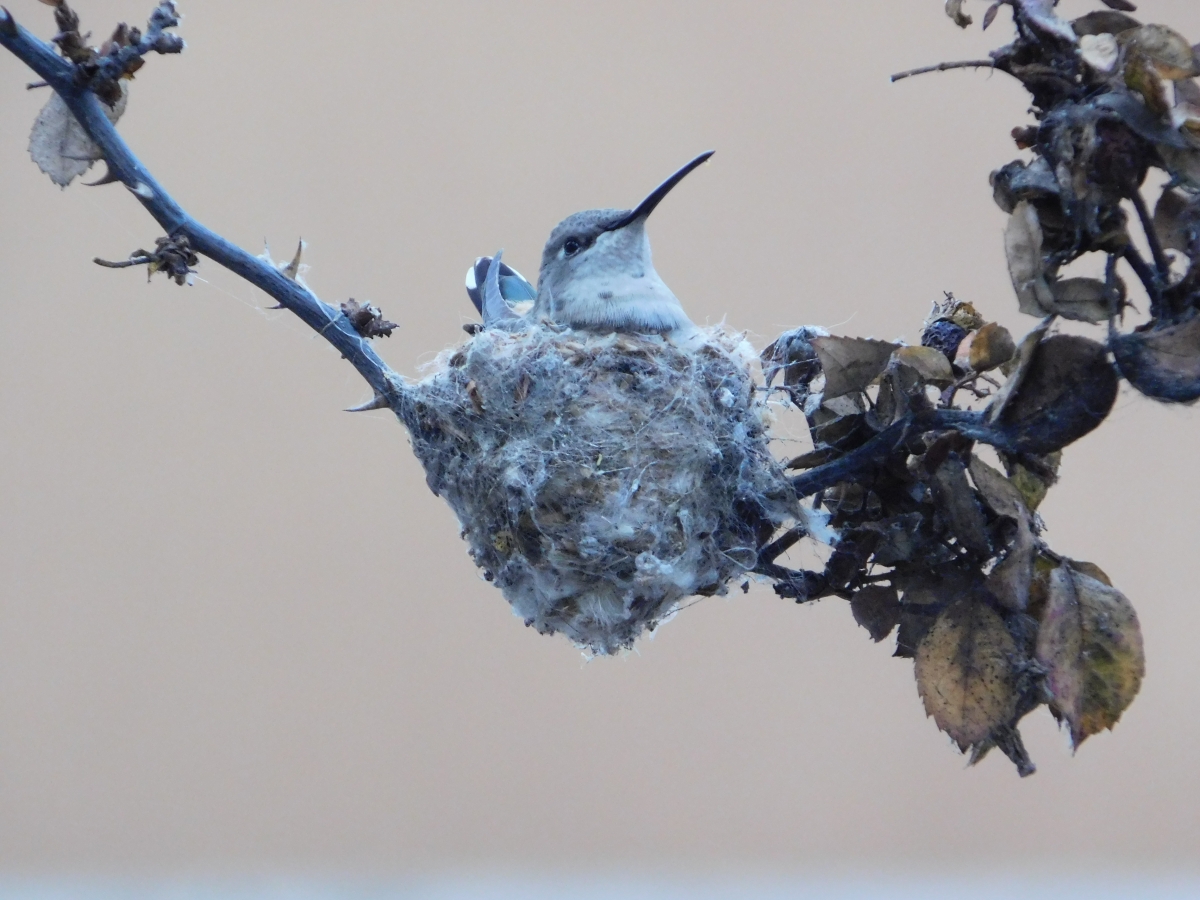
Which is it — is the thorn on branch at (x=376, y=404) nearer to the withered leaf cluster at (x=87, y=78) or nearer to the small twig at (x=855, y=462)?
the withered leaf cluster at (x=87, y=78)

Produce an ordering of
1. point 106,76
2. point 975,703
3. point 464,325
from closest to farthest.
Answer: point 975,703 < point 106,76 < point 464,325

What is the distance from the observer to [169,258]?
1057 millimetres

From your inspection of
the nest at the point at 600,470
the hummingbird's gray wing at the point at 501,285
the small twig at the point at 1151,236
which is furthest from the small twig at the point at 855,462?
the hummingbird's gray wing at the point at 501,285

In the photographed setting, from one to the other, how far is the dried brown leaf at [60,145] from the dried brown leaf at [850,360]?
29.5 inches

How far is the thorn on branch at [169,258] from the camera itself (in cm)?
105

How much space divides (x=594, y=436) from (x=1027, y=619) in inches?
24.6

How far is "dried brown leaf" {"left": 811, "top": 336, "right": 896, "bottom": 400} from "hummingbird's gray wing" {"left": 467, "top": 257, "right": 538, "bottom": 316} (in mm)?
998

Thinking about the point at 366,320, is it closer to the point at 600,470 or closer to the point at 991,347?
the point at 600,470

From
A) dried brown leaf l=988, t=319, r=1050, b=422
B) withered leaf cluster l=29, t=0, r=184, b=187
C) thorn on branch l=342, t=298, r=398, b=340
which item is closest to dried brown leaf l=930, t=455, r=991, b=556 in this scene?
dried brown leaf l=988, t=319, r=1050, b=422

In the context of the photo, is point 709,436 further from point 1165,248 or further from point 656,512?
point 1165,248

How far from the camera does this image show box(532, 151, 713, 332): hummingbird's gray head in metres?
1.61

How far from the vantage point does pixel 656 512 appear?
1.32 meters

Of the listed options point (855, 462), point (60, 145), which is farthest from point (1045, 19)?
point (60, 145)

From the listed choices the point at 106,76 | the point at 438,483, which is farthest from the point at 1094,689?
the point at 106,76
